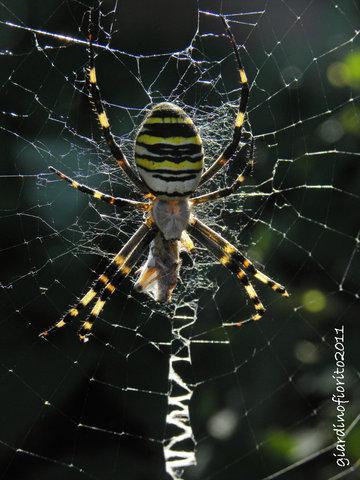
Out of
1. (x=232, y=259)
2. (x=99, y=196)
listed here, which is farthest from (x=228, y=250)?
(x=99, y=196)

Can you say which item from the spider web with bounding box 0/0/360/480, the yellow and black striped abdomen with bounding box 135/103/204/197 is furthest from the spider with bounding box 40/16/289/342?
the spider web with bounding box 0/0/360/480

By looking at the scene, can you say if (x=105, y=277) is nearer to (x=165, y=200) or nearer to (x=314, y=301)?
(x=165, y=200)

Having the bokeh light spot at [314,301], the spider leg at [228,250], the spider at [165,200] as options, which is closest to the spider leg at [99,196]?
the spider at [165,200]

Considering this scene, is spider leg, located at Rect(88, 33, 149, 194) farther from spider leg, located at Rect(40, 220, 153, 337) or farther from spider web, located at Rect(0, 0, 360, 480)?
spider leg, located at Rect(40, 220, 153, 337)

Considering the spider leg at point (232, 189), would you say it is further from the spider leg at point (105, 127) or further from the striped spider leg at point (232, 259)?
the spider leg at point (105, 127)

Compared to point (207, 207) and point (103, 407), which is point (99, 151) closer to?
point (207, 207)

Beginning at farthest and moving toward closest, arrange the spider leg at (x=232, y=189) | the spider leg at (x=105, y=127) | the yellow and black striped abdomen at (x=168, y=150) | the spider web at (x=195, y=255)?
the spider web at (x=195, y=255), the spider leg at (x=232, y=189), the spider leg at (x=105, y=127), the yellow and black striped abdomen at (x=168, y=150)
